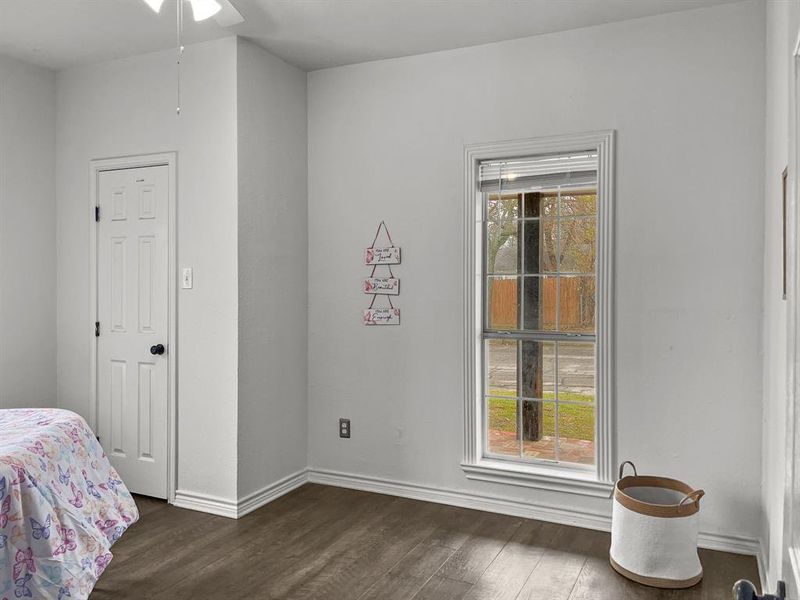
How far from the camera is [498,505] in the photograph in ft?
11.5

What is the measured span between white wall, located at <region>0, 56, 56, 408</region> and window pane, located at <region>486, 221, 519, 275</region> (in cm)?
266

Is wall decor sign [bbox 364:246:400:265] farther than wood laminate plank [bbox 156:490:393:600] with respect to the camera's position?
Yes

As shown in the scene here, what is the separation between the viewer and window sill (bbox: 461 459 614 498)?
328cm

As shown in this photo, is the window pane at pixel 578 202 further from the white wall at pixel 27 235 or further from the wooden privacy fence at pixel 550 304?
the white wall at pixel 27 235

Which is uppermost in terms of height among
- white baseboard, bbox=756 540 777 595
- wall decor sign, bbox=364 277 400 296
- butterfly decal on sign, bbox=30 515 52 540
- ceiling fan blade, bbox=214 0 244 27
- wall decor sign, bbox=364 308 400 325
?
ceiling fan blade, bbox=214 0 244 27

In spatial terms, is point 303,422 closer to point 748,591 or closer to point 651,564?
point 651,564

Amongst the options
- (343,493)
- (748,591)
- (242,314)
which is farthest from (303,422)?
(748,591)

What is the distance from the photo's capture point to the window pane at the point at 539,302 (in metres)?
3.47

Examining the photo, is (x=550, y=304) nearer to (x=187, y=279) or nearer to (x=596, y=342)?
(x=596, y=342)

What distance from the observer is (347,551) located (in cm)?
303

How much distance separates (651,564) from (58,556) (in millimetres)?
2251

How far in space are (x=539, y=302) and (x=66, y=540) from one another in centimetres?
244

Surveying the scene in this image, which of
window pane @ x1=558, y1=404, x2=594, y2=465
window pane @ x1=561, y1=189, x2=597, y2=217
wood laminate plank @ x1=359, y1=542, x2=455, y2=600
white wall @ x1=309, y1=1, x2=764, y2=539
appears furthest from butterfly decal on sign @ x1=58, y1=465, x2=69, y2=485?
window pane @ x1=561, y1=189, x2=597, y2=217

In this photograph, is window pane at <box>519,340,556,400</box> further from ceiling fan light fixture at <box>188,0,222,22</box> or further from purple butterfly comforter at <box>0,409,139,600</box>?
ceiling fan light fixture at <box>188,0,222,22</box>
